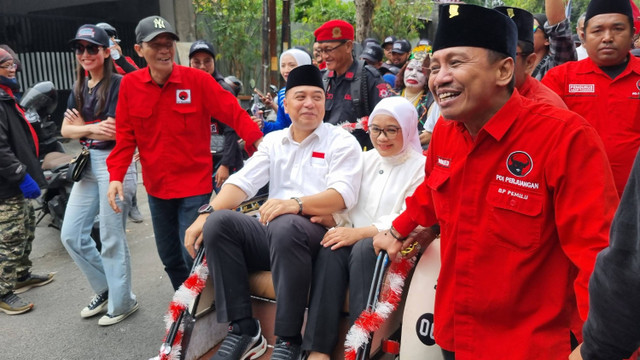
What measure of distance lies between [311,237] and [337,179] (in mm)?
463

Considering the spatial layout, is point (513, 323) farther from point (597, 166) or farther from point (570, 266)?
point (597, 166)

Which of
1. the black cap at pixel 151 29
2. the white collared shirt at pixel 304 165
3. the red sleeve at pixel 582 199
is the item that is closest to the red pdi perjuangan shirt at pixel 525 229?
the red sleeve at pixel 582 199

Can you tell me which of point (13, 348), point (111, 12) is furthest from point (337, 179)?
point (111, 12)

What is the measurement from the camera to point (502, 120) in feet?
6.01

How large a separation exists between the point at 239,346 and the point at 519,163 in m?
1.84

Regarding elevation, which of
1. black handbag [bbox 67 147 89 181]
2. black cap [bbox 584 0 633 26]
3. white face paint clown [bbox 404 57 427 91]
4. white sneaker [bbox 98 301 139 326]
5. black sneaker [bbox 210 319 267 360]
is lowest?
white sneaker [bbox 98 301 139 326]

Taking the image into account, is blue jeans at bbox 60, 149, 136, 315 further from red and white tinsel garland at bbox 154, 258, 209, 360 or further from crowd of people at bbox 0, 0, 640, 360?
red and white tinsel garland at bbox 154, 258, 209, 360

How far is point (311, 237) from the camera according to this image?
2900 mm

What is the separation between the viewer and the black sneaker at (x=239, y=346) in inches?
113

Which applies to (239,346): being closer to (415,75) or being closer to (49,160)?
(415,75)

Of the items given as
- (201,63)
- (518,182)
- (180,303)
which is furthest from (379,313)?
(201,63)

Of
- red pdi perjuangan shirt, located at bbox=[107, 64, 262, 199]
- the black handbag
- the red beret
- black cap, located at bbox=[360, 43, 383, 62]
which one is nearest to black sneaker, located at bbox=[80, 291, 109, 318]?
the black handbag

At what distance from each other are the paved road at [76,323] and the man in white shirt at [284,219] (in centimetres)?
125

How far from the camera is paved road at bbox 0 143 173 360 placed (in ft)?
12.7
